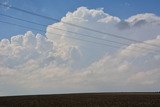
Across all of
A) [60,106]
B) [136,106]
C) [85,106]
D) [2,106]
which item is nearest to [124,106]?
[136,106]

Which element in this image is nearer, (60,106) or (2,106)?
(60,106)

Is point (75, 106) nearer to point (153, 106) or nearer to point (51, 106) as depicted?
point (51, 106)

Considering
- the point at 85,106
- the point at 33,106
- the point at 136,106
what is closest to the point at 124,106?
the point at 136,106

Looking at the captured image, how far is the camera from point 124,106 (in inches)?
1962

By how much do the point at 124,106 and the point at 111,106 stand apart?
6.67 ft

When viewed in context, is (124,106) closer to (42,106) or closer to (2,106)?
(42,106)

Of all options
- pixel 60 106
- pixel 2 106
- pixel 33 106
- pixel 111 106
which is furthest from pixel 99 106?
pixel 2 106

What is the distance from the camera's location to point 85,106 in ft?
160

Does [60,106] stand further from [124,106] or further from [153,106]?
[153,106]

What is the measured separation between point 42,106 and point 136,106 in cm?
1342

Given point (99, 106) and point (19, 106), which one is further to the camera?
point (19, 106)

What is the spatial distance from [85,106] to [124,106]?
221 inches

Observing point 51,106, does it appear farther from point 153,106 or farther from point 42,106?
point 153,106

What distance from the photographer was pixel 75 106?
162 ft
